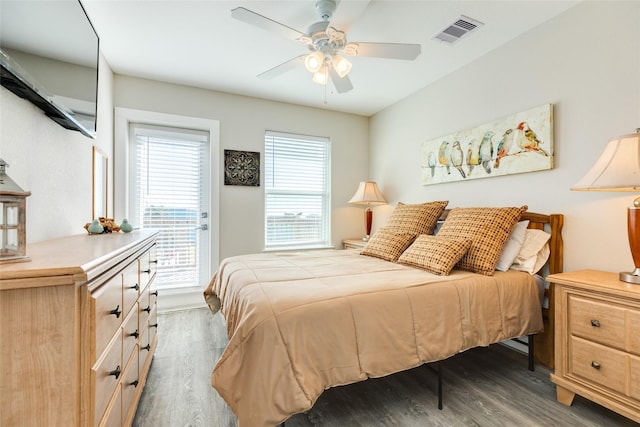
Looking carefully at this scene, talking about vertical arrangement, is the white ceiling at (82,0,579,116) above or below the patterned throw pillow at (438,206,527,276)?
above

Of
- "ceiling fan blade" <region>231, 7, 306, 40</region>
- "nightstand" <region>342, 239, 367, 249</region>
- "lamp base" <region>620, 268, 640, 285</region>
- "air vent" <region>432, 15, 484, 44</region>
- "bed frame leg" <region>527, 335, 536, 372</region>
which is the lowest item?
"bed frame leg" <region>527, 335, 536, 372</region>

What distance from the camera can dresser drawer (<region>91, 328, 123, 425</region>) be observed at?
36.7 inches

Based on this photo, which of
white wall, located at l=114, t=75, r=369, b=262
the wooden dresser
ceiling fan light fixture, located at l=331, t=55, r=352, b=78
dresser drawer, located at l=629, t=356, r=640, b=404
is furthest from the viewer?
white wall, located at l=114, t=75, r=369, b=262

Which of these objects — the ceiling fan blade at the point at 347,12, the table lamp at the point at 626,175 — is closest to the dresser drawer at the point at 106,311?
the ceiling fan blade at the point at 347,12

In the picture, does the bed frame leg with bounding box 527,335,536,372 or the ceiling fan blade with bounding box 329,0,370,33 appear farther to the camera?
the bed frame leg with bounding box 527,335,536,372

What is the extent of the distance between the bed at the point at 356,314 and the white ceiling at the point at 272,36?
145cm

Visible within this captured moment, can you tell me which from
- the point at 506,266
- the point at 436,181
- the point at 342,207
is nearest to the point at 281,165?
the point at 342,207

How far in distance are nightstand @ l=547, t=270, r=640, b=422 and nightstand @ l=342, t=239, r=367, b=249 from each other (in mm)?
2208

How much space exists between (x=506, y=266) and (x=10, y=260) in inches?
100

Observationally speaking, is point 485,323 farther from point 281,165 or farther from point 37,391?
point 281,165

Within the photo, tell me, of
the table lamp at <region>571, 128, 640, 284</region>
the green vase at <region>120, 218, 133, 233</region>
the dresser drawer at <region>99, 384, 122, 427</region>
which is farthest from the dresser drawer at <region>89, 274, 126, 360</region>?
the table lamp at <region>571, 128, 640, 284</region>

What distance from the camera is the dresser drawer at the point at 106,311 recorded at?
0.91m

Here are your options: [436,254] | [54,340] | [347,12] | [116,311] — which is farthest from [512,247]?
[54,340]

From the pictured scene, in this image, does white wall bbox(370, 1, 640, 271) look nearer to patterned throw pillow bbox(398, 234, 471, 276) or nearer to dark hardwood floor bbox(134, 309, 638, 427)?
patterned throw pillow bbox(398, 234, 471, 276)
